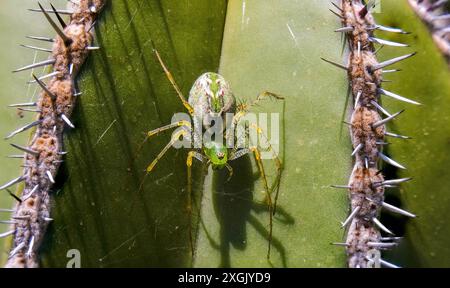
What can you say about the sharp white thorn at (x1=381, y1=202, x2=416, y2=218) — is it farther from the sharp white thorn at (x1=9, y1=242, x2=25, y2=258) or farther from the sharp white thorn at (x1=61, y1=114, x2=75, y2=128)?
the sharp white thorn at (x1=9, y1=242, x2=25, y2=258)

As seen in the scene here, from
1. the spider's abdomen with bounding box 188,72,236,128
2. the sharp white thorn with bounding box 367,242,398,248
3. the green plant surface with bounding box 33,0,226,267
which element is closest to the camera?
the sharp white thorn with bounding box 367,242,398,248

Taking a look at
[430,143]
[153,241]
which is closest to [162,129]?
[153,241]

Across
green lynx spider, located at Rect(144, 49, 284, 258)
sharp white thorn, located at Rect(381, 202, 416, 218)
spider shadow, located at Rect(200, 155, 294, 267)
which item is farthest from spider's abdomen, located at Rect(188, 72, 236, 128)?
sharp white thorn, located at Rect(381, 202, 416, 218)

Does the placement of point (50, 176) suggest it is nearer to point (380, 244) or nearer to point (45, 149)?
point (45, 149)

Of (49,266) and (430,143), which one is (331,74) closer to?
(430,143)

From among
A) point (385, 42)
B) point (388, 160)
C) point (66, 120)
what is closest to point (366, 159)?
point (388, 160)

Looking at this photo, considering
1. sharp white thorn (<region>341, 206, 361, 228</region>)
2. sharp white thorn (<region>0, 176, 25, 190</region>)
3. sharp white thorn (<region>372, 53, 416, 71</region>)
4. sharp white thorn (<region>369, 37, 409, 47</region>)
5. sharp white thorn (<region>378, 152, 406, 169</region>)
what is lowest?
sharp white thorn (<region>341, 206, 361, 228</region>)

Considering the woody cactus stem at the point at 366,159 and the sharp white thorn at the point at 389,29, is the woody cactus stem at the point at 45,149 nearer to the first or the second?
the woody cactus stem at the point at 366,159
